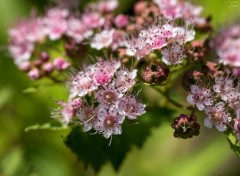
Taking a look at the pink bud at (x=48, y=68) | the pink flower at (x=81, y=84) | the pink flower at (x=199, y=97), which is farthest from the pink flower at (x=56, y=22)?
the pink flower at (x=199, y=97)

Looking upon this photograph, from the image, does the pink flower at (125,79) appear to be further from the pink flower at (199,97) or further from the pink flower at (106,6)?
the pink flower at (106,6)

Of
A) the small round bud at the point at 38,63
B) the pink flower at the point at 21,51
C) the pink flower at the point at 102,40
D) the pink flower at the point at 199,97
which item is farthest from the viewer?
the pink flower at the point at 21,51

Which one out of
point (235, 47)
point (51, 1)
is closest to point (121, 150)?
point (235, 47)

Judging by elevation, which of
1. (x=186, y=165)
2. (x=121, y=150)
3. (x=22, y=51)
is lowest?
(x=186, y=165)

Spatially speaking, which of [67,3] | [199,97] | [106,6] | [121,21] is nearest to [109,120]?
[199,97]

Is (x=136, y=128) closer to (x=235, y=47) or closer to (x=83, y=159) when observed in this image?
(x=83, y=159)

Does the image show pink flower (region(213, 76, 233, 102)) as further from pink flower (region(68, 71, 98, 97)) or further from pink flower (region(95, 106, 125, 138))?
pink flower (region(68, 71, 98, 97))
